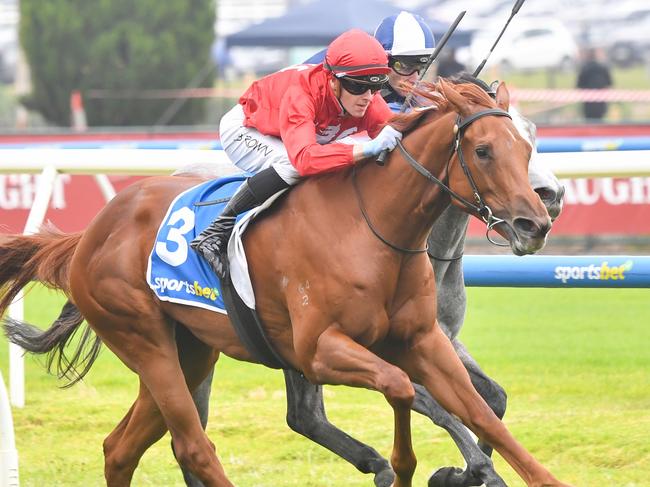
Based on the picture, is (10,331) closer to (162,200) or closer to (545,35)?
(162,200)

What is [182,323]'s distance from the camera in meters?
4.92

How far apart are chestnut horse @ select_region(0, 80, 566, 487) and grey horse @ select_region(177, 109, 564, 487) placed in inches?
14.2

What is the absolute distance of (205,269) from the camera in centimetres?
474

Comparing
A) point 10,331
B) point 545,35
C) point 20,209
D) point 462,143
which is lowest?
point 545,35

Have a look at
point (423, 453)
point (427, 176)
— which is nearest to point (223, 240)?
point (427, 176)

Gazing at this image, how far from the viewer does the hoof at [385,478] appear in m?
4.75

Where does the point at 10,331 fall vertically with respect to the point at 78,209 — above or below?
above

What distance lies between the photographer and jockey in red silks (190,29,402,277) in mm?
4328

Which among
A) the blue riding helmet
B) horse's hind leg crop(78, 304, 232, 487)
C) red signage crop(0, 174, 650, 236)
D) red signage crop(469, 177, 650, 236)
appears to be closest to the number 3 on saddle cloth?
horse's hind leg crop(78, 304, 232, 487)

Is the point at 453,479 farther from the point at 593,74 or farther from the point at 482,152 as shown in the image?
the point at 593,74

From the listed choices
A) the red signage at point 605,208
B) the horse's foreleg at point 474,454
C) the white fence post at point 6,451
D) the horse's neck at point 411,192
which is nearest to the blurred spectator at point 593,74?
the red signage at point 605,208

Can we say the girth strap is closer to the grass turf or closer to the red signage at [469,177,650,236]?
the grass turf

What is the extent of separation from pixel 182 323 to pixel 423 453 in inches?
58.7

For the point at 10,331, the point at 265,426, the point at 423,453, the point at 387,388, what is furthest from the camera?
the point at 265,426
